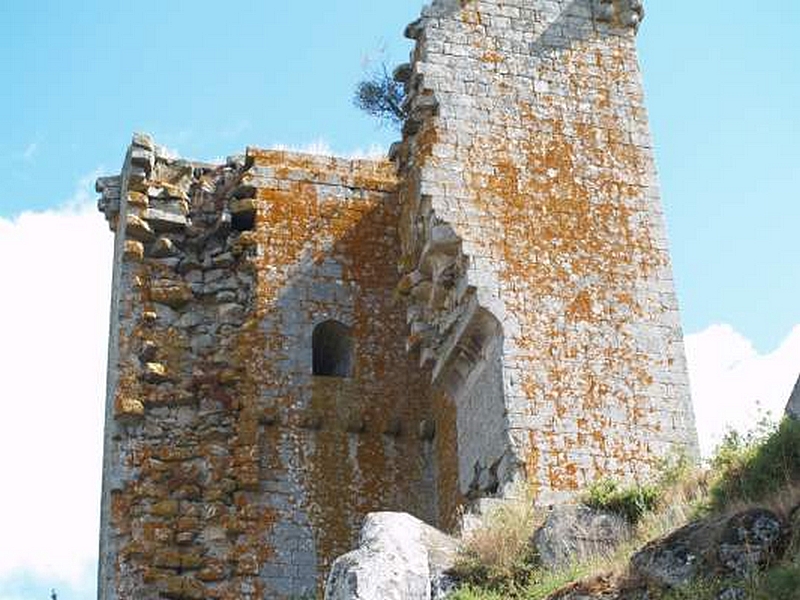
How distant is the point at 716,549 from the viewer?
28.9 feet

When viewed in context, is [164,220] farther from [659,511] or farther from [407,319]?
[659,511]

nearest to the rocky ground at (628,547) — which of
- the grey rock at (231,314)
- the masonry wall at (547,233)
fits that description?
the masonry wall at (547,233)

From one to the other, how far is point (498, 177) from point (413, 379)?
2.06m

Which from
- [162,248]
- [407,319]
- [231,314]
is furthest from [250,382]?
[162,248]

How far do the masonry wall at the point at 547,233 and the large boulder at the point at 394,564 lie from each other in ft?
7.29

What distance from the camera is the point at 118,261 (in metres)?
15.9

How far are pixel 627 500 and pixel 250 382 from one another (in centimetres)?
433

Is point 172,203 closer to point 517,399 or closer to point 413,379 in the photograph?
point 413,379

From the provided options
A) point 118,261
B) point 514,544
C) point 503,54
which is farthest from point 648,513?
point 118,261

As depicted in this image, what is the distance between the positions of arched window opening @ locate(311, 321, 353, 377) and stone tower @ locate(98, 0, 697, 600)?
0.04 meters

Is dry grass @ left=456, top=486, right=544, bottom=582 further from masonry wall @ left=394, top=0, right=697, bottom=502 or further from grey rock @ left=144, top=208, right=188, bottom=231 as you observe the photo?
grey rock @ left=144, top=208, right=188, bottom=231

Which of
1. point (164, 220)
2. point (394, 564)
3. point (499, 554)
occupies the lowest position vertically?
point (394, 564)

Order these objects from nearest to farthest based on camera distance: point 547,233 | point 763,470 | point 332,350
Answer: point 763,470, point 547,233, point 332,350

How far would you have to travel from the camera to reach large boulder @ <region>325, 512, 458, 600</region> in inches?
395
